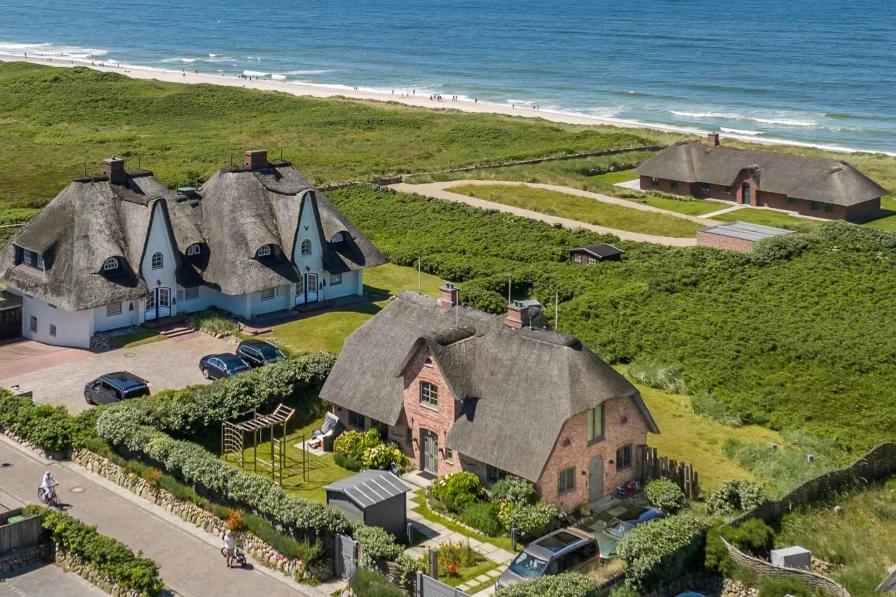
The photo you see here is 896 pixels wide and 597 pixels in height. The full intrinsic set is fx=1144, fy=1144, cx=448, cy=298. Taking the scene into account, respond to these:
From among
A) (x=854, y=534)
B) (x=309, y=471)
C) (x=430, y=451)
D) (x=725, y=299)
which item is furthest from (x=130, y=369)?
(x=725, y=299)

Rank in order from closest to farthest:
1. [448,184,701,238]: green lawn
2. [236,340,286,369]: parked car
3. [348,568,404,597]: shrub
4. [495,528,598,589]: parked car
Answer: [348,568,404,597]: shrub → [495,528,598,589]: parked car → [236,340,286,369]: parked car → [448,184,701,238]: green lawn

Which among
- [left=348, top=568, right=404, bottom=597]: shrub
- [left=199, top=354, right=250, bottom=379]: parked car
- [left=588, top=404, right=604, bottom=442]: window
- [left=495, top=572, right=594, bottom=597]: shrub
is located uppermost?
[left=588, top=404, right=604, bottom=442]: window

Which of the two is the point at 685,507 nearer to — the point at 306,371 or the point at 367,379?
the point at 367,379

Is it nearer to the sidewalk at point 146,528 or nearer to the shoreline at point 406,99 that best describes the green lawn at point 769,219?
the shoreline at point 406,99

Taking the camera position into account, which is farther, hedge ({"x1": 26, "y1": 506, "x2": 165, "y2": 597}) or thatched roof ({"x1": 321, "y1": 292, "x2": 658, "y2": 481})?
thatched roof ({"x1": 321, "y1": 292, "x2": 658, "y2": 481})

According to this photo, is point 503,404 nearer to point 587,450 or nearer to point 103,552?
point 587,450

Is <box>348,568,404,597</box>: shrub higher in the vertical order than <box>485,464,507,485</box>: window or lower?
Answer: lower

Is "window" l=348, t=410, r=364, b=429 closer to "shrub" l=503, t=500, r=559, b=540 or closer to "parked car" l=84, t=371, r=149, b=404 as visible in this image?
"shrub" l=503, t=500, r=559, b=540

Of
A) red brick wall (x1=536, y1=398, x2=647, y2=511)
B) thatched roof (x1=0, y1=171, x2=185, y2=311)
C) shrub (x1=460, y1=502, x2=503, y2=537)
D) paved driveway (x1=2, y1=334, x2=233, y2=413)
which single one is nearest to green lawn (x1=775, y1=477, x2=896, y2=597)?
red brick wall (x1=536, y1=398, x2=647, y2=511)
